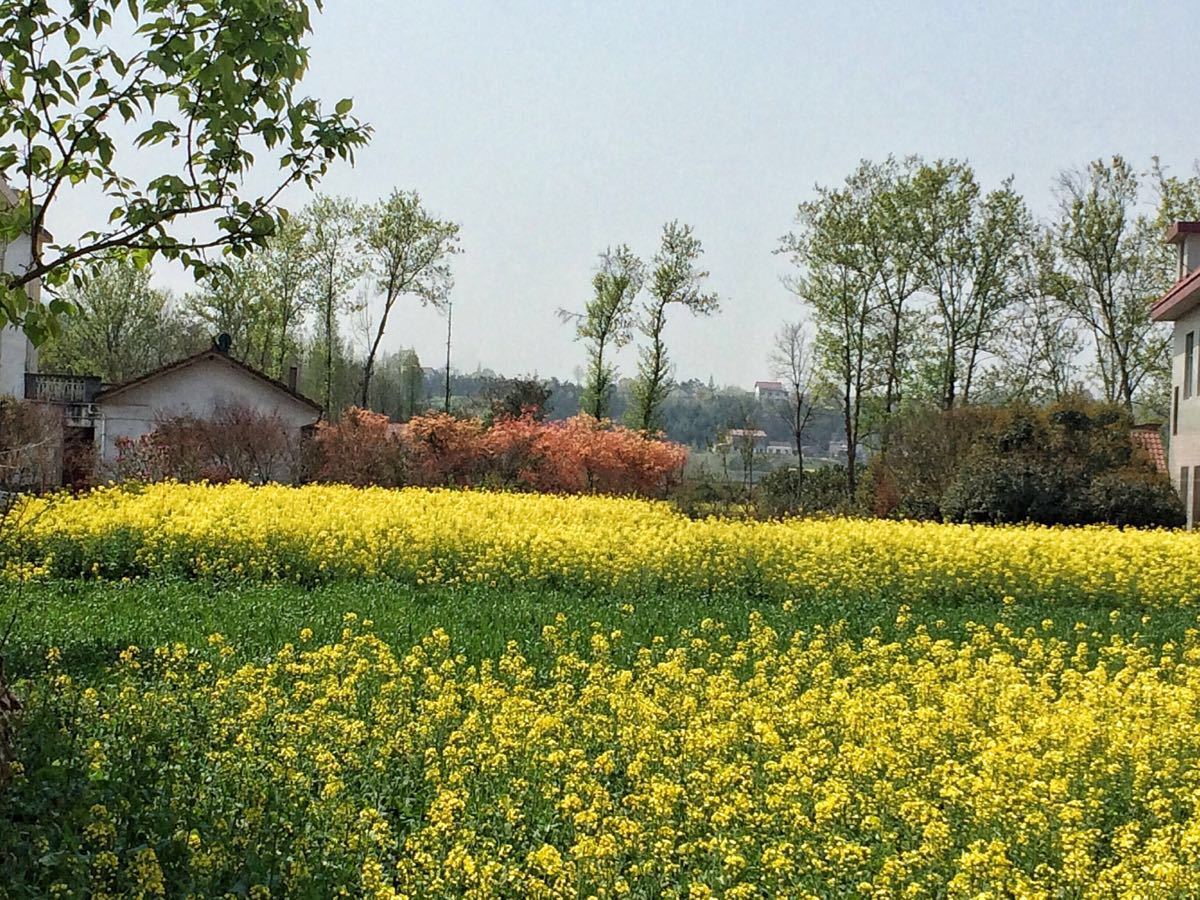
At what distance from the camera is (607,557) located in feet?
40.2

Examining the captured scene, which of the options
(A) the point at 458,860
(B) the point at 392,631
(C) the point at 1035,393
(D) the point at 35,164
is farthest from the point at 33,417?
(C) the point at 1035,393

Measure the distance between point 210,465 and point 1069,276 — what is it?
77.1 ft

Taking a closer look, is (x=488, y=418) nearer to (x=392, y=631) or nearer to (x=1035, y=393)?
(x=1035, y=393)

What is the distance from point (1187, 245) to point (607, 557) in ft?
61.0

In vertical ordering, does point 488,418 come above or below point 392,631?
above

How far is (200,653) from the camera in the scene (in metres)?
7.85

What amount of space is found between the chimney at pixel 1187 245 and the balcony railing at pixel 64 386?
2532 cm

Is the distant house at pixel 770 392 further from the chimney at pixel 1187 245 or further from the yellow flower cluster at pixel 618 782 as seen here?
the yellow flower cluster at pixel 618 782

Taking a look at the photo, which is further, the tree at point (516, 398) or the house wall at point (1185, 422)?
the tree at point (516, 398)

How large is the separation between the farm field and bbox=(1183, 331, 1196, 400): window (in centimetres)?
1273

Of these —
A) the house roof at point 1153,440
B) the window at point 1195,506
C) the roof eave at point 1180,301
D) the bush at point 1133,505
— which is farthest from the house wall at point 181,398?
the house roof at point 1153,440

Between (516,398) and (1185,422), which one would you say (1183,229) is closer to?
(1185,422)

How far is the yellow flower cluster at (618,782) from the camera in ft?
14.2

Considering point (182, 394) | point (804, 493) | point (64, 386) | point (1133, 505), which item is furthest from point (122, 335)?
point (1133, 505)
